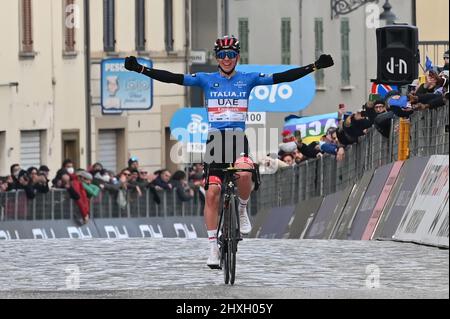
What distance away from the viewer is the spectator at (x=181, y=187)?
1774 inches

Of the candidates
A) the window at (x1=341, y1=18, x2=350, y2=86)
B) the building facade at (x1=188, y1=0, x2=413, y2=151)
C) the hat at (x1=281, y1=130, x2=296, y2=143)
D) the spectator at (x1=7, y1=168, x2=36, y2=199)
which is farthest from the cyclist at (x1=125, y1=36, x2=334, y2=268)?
the window at (x1=341, y1=18, x2=350, y2=86)

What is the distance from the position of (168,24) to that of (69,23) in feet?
22.1

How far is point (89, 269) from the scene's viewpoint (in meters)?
20.2

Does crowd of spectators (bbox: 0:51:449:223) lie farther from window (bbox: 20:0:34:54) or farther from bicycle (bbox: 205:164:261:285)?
bicycle (bbox: 205:164:261:285)

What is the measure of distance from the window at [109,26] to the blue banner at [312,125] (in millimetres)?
14508

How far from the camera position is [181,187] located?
149ft

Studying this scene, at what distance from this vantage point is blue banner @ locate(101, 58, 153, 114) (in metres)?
51.6

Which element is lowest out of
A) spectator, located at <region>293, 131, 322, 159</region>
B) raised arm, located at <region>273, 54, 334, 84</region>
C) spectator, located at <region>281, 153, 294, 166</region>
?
spectator, located at <region>281, 153, 294, 166</region>

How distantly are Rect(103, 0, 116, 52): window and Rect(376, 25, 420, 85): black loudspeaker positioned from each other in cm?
3379

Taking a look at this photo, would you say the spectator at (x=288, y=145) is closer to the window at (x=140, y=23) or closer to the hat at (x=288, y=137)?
the hat at (x=288, y=137)

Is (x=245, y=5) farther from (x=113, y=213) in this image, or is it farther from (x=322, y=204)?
(x=322, y=204)
